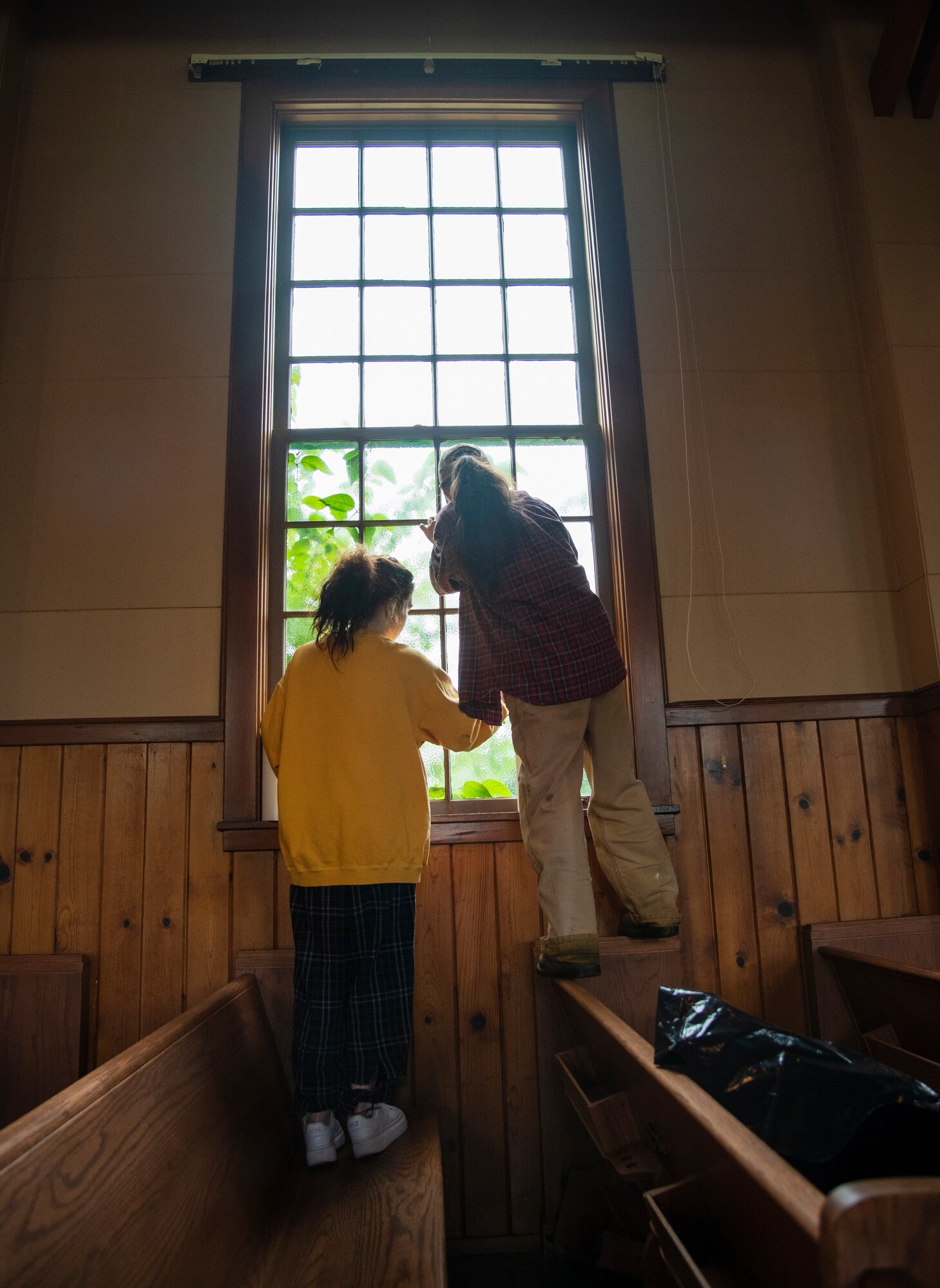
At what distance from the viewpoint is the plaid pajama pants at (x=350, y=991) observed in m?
1.66

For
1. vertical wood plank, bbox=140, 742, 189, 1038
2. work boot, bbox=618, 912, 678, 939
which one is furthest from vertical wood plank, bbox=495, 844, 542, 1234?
vertical wood plank, bbox=140, 742, 189, 1038

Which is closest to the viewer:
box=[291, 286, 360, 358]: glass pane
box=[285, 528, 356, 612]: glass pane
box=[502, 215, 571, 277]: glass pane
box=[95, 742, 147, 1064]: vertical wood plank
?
box=[95, 742, 147, 1064]: vertical wood plank

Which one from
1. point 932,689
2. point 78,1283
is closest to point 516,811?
point 932,689

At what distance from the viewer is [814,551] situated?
2.47 meters

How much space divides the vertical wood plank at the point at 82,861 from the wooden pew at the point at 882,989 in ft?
5.82

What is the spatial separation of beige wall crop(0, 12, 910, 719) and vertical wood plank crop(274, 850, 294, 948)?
1.64ft

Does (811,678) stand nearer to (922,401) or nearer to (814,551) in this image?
(814,551)

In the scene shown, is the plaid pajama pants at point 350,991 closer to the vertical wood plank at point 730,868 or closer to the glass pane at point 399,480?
the vertical wood plank at point 730,868

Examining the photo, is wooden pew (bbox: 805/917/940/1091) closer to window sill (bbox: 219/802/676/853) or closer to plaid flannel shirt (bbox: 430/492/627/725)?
window sill (bbox: 219/802/676/853)

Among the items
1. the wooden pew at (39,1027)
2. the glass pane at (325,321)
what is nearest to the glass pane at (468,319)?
the glass pane at (325,321)

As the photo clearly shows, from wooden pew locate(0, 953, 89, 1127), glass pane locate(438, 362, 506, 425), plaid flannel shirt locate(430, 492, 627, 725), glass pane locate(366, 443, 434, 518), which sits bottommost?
wooden pew locate(0, 953, 89, 1127)

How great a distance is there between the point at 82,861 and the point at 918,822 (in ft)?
7.13

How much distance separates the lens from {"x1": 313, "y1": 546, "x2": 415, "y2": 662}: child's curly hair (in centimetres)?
195

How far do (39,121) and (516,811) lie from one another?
8.75 ft
